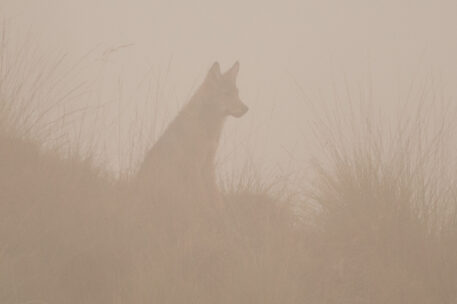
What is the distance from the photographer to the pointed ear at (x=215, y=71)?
21.5 feet

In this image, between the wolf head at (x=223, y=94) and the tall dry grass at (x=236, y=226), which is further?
the wolf head at (x=223, y=94)

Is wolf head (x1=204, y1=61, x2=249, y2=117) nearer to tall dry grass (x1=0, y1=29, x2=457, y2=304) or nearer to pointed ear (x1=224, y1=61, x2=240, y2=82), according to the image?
pointed ear (x1=224, y1=61, x2=240, y2=82)

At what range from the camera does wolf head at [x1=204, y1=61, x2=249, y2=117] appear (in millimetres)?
6570

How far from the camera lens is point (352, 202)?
3.87m

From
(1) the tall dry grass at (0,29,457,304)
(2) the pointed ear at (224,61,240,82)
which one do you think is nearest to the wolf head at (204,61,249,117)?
(2) the pointed ear at (224,61,240,82)

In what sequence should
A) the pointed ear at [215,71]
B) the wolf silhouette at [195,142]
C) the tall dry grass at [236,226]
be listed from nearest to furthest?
the tall dry grass at [236,226], the wolf silhouette at [195,142], the pointed ear at [215,71]

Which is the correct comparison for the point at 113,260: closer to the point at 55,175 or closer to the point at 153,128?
the point at 55,175

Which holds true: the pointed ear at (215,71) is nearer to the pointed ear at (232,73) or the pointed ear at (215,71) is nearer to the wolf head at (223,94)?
the wolf head at (223,94)

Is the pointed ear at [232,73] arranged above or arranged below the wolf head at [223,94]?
above

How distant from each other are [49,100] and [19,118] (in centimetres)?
44

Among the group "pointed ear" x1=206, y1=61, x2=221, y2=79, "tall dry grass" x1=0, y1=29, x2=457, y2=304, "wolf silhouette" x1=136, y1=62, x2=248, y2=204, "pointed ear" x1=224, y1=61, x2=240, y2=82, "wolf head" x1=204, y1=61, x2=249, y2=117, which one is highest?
"pointed ear" x1=224, y1=61, x2=240, y2=82

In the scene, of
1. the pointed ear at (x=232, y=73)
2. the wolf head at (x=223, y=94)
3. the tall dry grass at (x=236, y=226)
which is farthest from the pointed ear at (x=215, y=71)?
the tall dry grass at (x=236, y=226)

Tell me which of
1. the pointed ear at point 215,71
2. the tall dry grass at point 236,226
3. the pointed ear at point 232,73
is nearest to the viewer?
the tall dry grass at point 236,226

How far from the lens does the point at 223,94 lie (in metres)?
6.66
